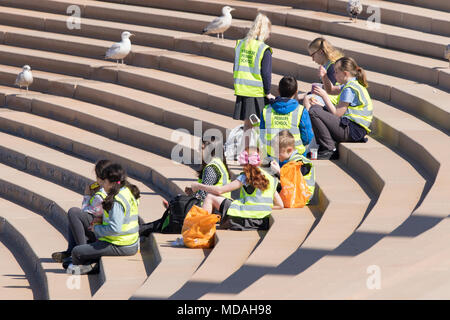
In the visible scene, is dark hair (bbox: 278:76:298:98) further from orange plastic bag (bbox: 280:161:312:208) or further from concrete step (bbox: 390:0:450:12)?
concrete step (bbox: 390:0:450:12)

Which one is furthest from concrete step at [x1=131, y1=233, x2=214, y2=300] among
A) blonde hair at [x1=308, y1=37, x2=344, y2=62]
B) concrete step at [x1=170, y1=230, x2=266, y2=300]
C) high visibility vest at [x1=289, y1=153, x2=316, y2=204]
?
blonde hair at [x1=308, y1=37, x2=344, y2=62]

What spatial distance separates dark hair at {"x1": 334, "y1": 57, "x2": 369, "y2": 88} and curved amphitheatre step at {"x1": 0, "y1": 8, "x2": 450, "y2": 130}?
97 centimetres

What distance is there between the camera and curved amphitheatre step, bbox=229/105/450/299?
18.5 feet

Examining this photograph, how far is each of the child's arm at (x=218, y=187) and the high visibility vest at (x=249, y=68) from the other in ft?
6.80

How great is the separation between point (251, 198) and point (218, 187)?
399mm

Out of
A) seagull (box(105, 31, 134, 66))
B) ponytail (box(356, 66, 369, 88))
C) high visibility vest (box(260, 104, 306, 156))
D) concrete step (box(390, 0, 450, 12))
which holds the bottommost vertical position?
high visibility vest (box(260, 104, 306, 156))

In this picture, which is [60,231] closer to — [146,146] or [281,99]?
[146,146]

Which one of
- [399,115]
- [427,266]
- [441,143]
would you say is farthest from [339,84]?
[427,266]

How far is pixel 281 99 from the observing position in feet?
32.7

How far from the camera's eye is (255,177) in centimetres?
862

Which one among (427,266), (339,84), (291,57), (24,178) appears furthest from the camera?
(291,57)

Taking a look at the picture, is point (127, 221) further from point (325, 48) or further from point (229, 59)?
point (229, 59)

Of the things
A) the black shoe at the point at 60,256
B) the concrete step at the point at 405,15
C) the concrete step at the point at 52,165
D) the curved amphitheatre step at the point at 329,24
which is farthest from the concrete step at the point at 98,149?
the concrete step at the point at 405,15

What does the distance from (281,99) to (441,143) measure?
1.67 m
